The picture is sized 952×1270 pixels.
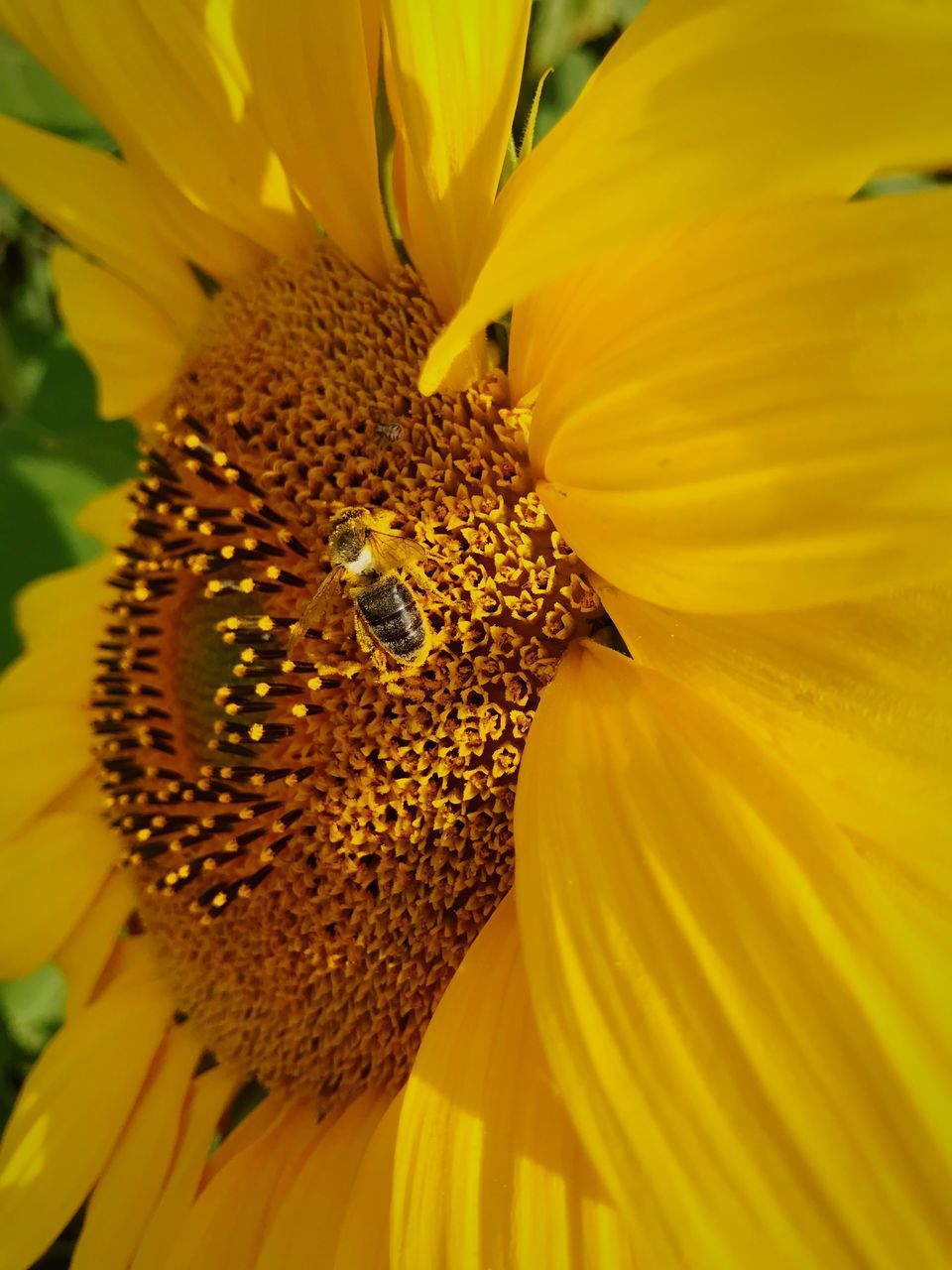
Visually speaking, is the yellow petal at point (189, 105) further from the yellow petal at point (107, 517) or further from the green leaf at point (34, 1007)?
the green leaf at point (34, 1007)

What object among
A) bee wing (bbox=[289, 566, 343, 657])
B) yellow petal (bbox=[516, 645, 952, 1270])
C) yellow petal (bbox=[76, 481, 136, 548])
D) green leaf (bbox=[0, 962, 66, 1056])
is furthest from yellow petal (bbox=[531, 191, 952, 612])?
green leaf (bbox=[0, 962, 66, 1056])

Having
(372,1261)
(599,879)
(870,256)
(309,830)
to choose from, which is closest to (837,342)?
(870,256)

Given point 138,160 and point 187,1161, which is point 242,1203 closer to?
point 187,1161

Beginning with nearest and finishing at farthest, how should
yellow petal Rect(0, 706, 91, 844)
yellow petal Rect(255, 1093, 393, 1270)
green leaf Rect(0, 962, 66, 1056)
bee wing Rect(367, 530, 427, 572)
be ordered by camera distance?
bee wing Rect(367, 530, 427, 572), yellow petal Rect(255, 1093, 393, 1270), yellow petal Rect(0, 706, 91, 844), green leaf Rect(0, 962, 66, 1056)

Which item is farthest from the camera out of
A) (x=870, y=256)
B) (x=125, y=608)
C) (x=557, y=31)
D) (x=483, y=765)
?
(x=125, y=608)

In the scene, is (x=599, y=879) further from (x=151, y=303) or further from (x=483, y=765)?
(x=151, y=303)

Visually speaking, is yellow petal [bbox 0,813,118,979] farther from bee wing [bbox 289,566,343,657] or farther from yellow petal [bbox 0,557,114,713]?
bee wing [bbox 289,566,343,657]

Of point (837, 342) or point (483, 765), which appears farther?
point (483, 765)
